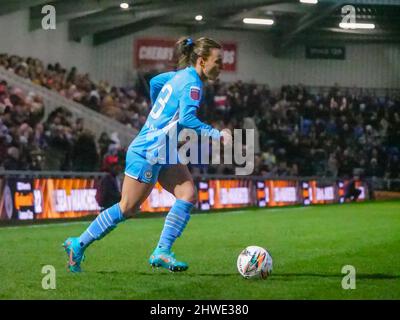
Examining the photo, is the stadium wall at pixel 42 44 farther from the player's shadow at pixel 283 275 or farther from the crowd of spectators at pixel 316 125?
the player's shadow at pixel 283 275

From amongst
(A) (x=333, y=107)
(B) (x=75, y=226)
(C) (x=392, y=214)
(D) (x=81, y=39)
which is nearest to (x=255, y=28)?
(A) (x=333, y=107)

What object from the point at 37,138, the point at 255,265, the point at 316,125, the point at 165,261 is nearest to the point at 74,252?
the point at 165,261

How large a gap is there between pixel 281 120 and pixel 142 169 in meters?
20.5

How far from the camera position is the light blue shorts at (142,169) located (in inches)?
286

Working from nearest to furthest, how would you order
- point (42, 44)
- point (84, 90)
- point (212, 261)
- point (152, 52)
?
1. point (212, 261)
2. point (84, 90)
3. point (42, 44)
4. point (152, 52)

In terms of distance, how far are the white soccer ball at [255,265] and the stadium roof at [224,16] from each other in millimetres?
13441

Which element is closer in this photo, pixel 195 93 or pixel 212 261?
pixel 195 93

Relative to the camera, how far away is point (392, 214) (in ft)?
60.8

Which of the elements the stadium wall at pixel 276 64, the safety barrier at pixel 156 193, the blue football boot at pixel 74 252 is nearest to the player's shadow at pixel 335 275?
the blue football boot at pixel 74 252

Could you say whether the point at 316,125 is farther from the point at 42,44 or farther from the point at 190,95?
the point at 190,95

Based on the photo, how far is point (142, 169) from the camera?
7.26 m

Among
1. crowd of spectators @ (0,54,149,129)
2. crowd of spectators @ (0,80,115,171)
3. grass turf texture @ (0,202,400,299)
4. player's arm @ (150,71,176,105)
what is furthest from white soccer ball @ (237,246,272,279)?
crowd of spectators @ (0,54,149,129)

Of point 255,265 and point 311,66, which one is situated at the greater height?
point 311,66

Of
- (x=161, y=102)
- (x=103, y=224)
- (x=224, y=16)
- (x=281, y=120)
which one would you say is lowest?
(x=103, y=224)
